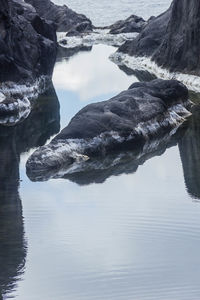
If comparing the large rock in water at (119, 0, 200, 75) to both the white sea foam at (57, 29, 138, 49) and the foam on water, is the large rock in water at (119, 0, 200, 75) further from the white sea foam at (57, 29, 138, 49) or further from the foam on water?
the white sea foam at (57, 29, 138, 49)

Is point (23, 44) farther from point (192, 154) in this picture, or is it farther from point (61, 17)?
point (61, 17)

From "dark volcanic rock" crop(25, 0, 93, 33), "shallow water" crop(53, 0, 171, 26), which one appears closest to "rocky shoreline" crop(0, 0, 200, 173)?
"dark volcanic rock" crop(25, 0, 93, 33)

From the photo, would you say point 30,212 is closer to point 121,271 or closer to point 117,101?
point 121,271

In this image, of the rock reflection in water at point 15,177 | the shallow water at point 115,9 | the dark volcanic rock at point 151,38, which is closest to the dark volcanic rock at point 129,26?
the shallow water at point 115,9

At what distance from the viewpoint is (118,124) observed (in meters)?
24.7

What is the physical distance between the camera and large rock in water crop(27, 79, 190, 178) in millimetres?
21875

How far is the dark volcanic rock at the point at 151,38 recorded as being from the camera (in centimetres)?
4994

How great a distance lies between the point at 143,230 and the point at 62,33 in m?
67.0

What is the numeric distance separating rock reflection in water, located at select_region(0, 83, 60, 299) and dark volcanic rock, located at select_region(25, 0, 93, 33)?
149 feet

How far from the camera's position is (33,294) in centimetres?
1254

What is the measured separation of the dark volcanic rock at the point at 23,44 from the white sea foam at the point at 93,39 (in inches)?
855

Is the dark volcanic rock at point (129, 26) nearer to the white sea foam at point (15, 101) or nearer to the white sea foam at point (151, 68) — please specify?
the white sea foam at point (151, 68)

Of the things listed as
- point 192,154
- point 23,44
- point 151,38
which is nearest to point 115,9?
point 151,38

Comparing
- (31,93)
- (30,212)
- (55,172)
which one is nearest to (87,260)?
(30,212)
